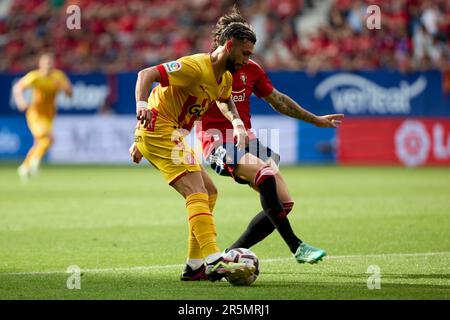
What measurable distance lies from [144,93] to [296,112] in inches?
80.7

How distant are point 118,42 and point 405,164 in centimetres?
995

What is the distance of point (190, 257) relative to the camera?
7953 mm

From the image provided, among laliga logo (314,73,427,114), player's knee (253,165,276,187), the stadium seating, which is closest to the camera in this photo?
player's knee (253,165,276,187)

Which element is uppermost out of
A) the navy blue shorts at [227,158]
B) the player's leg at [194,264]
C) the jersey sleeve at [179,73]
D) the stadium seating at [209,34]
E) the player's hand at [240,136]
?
the stadium seating at [209,34]

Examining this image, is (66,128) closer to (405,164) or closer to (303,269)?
(405,164)

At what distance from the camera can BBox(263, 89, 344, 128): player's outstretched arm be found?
8.85 meters

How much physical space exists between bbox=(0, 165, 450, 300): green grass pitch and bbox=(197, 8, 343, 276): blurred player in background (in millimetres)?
377

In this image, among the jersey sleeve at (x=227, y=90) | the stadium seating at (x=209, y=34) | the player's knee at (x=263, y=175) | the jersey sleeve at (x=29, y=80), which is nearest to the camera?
the jersey sleeve at (x=227, y=90)

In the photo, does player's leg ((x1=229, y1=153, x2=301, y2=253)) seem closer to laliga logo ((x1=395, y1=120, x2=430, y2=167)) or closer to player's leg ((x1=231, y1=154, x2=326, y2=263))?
player's leg ((x1=231, y1=154, x2=326, y2=263))

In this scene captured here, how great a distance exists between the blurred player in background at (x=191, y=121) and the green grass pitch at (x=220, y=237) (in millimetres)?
304

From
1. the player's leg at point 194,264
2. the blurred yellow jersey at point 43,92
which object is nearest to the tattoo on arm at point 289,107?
the player's leg at point 194,264

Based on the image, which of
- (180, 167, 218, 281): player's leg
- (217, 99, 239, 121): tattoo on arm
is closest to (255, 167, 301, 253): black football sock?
(217, 99, 239, 121): tattoo on arm

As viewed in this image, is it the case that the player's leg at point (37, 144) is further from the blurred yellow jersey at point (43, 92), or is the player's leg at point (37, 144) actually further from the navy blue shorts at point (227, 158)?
the navy blue shorts at point (227, 158)

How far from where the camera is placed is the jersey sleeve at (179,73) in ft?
24.7
